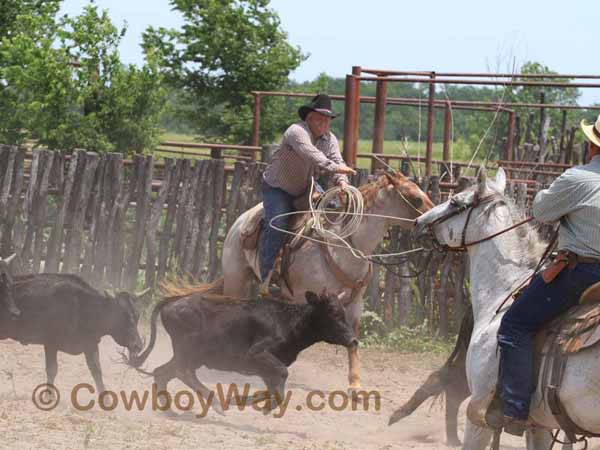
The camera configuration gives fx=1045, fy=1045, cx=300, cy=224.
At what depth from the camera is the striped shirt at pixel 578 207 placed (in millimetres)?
5355

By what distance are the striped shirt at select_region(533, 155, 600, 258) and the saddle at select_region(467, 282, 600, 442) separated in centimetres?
23

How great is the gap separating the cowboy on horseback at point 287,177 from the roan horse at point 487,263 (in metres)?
2.71

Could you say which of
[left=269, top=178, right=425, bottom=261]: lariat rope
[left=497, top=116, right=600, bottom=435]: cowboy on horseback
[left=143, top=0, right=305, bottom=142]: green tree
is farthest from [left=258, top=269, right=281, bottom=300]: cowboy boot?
[left=143, top=0, right=305, bottom=142]: green tree

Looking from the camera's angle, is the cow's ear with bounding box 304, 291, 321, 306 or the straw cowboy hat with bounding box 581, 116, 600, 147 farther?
the cow's ear with bounding box 304, 291, 321, 306

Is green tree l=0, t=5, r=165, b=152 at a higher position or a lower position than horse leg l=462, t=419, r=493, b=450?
higher

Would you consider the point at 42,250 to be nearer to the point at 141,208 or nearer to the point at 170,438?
the point at 141,208

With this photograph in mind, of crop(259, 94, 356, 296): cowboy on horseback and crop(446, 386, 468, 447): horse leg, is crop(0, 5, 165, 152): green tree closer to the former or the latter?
crop(259, 94, 356, 296): cowboy on horseback

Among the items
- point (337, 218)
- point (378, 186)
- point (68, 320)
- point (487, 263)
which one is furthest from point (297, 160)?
point (487, 263)

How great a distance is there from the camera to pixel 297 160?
9.30 metres

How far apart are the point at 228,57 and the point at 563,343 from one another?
19897 millimetres

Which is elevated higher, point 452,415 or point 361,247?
point 361,247

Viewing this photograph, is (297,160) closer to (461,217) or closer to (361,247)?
(361,247)

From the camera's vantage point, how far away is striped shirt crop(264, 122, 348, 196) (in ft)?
29.8

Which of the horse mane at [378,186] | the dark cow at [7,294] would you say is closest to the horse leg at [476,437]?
the horse mane at [378,186]
